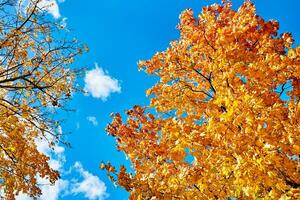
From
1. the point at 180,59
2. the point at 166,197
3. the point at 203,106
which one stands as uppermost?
the point at 180,59

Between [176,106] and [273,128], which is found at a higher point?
[176,106]

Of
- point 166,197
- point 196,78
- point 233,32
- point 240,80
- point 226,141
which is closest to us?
point 226,141

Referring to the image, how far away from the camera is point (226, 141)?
5.64 m

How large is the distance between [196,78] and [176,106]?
1466 mm

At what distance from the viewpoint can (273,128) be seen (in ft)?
18.9

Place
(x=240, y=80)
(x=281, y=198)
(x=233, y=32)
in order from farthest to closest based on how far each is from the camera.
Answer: (x=233, y=32)
(x=240, y=80)
(x=281, y=198)

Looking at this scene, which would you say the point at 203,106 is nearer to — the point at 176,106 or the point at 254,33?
the point at 176,106

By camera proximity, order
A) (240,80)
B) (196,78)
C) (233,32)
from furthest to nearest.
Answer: (196,78) < (233,32) < (240,80)

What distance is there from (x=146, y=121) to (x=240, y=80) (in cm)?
384

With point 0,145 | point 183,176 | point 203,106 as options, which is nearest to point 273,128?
point 183,176

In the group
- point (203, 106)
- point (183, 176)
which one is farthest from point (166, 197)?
point (203, 106)

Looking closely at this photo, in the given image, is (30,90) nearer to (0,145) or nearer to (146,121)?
(0,145)

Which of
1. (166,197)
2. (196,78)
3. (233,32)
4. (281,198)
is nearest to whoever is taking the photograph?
(281,198)

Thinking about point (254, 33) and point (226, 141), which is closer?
point (226, 141)
